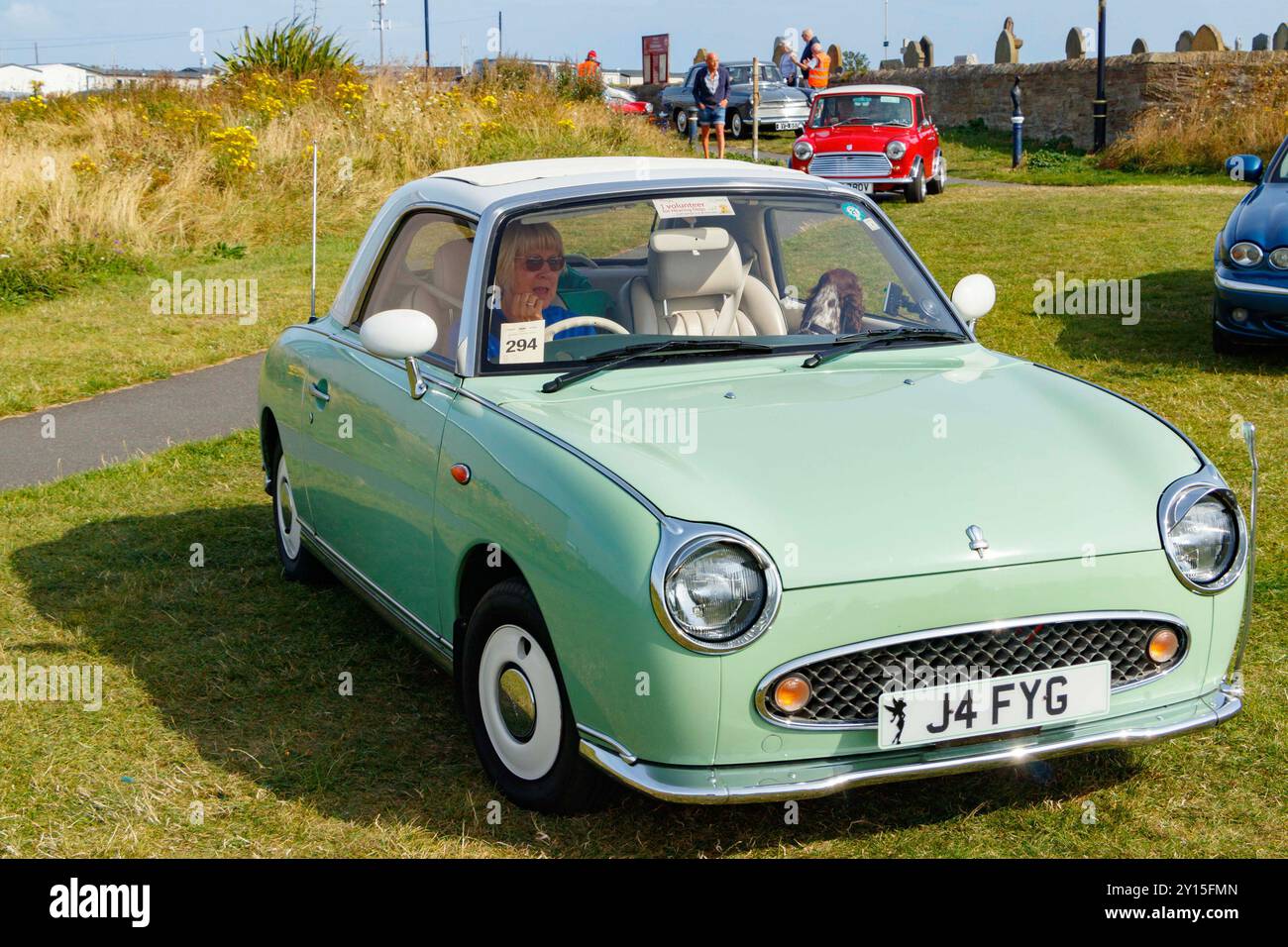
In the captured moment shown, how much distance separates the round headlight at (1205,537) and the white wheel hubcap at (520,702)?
1.55m

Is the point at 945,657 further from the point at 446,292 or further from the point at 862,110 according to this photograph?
the point at 862,110

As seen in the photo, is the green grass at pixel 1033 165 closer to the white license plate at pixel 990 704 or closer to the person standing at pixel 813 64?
the person standing at pixel 813 64

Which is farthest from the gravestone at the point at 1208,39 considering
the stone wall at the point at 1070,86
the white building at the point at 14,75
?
the white building at the point at 14,75

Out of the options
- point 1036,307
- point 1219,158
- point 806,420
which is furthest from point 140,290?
point 1219,158

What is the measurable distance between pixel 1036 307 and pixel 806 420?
8.32 meters

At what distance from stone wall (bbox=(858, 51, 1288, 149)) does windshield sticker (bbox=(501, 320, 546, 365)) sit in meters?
23.3

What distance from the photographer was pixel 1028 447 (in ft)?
12.7

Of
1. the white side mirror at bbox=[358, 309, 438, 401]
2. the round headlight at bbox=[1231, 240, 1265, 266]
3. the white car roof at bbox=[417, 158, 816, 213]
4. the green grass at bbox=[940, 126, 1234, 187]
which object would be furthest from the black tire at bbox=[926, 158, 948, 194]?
the white side mirror at bbox=[358, 309, 438, 401]

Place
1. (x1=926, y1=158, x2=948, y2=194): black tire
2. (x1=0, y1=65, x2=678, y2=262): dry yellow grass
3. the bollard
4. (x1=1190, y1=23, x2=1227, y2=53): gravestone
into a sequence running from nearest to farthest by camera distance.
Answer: (x1=0, y1=65, x2=678, y2=262): dry yellow grass, (x1=926, y1=158, x2=948, y2=194): black tire, the bollard, (x1=1190, y1=23, x2=1227, y2=53): gravestone

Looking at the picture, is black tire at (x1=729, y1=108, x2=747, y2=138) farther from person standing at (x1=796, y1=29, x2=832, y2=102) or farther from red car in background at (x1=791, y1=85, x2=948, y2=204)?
red car in background at (x1=791, y1=85, x2=948, y2=204)

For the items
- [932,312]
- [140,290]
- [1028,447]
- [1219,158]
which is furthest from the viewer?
[1219,158]

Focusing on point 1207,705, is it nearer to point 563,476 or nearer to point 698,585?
point 698,585

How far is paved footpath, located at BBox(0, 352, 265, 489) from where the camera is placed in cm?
835

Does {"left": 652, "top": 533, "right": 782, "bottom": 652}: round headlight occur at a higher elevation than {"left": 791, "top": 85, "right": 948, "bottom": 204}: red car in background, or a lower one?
lower
